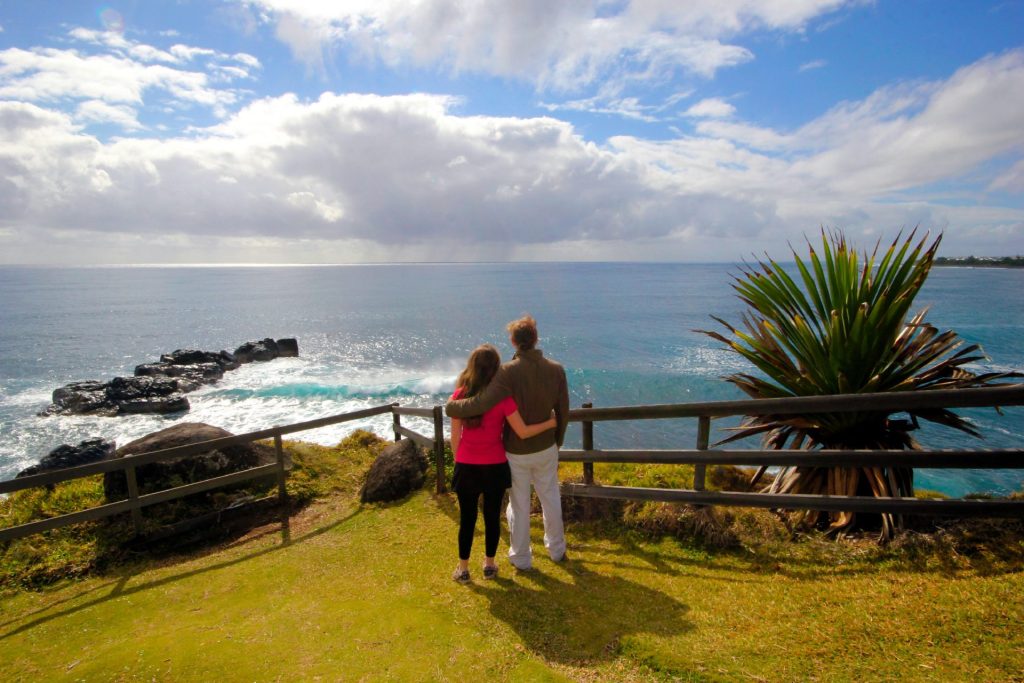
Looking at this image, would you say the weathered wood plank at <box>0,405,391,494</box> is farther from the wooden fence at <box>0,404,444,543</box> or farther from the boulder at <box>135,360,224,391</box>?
the boulder at <box>135,360,224,391</box>

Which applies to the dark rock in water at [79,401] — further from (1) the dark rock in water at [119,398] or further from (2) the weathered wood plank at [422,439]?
(2) the weathered wood plank at [422,439]

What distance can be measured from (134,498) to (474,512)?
4.62 meters

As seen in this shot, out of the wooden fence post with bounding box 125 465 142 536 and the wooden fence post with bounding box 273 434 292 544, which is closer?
the wooden fence post with bounding box 125 465 142 536

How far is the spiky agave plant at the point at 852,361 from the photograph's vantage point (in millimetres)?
5492

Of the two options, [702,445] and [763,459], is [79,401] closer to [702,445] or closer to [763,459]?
[702,445]

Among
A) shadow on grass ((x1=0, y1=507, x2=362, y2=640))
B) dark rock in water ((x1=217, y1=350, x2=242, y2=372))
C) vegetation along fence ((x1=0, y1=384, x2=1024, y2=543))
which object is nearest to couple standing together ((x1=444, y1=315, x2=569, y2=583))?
vegetation along fence ((x1=0, y1=384, x2=1024, y2=543))

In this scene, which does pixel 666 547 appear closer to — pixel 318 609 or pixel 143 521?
pixel 318 609

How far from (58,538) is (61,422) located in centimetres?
2488

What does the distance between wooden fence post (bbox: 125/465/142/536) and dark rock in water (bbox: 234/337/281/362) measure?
120 feet

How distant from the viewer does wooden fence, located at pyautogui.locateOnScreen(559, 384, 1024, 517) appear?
4426mm

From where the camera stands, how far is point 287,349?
4381cm

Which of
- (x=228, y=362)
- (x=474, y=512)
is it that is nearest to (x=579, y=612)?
A: (x=474, y=512)

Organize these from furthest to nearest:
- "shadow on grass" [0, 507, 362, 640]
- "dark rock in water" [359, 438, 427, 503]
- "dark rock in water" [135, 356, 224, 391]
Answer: "dark rock in water" [135, 356, 224, 391]
"dark rock in water" [359, 438, 427, 503]
"shadow on grass" [0, 507, 362, 640]

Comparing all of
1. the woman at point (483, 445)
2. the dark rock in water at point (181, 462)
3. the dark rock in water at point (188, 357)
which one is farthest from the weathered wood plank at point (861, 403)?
the dark rock in water at point (188, 357)
